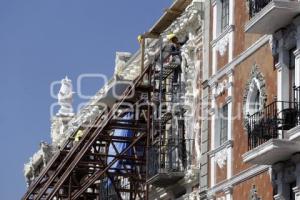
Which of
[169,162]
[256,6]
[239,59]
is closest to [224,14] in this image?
[239,59]

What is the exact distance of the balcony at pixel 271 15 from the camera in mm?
27641

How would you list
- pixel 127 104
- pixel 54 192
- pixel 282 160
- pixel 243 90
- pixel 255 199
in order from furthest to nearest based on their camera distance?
pixel 54 192 → pixel 127 104 → pixel 243 90 → pixel 255 199 → pixel 282 160

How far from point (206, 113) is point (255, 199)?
19.2 feet

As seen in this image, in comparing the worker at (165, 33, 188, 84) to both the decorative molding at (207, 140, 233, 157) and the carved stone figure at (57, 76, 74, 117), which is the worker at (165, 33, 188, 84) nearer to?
the decorative molding at (207, 140, 233, 157)

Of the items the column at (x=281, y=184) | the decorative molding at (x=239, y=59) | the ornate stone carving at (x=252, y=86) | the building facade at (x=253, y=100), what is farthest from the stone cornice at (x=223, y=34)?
the column at (x=281, y=184)

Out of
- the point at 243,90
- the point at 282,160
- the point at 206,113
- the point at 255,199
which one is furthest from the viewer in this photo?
the point at 206,113

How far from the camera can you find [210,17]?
35656 mm

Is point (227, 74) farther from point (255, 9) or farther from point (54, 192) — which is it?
point (54, 192)

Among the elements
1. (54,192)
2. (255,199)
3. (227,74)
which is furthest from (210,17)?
(54,192)

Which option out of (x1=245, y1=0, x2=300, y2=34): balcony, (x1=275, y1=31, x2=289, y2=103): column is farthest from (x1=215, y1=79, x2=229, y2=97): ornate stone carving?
(x1=275, y1=31, x2=289, y2=103): column

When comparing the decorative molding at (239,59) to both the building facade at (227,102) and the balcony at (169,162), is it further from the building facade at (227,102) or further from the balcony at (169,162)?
the balcony at (169,162)

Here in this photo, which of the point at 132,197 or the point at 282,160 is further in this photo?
the point at 132,197

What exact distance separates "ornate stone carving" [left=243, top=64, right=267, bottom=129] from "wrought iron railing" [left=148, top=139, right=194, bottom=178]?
553 centimetres

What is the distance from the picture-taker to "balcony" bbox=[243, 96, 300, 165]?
26672 millimetres
